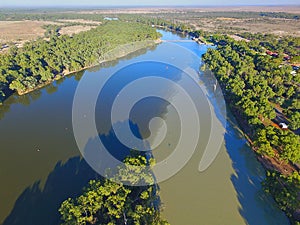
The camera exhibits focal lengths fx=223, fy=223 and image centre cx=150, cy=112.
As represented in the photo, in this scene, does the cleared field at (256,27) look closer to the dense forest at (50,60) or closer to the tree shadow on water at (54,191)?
the dense forest at (50,60)

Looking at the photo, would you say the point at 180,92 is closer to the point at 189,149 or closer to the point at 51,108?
the point at 189,149

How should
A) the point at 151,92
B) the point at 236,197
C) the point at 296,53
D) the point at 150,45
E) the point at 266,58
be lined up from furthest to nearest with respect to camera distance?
the point at 150,45 → the point at 296,53 → the point at 266,58 → the point at 151,92 → the point at 236,197

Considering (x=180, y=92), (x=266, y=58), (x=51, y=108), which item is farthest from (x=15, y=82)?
(x=266, y=58)

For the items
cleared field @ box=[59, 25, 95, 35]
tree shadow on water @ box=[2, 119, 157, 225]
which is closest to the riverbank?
tree shadow on water @ box=[2, 119, 157, 225]

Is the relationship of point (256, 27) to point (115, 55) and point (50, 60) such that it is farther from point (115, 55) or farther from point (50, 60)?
point (50, 60)

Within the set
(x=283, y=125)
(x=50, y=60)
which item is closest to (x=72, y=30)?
(x=50, y=60)

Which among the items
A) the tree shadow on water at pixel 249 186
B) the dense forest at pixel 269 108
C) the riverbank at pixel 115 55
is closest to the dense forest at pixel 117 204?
the tree shadow on water at pixel 249 186

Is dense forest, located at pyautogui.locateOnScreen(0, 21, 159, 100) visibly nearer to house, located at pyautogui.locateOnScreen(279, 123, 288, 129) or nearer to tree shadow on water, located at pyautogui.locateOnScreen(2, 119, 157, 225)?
tree shadow on water, located at pyautogui.locateOnScreen(2, 119, 157, 225)

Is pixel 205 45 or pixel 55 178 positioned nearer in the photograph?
pixel 55 178
